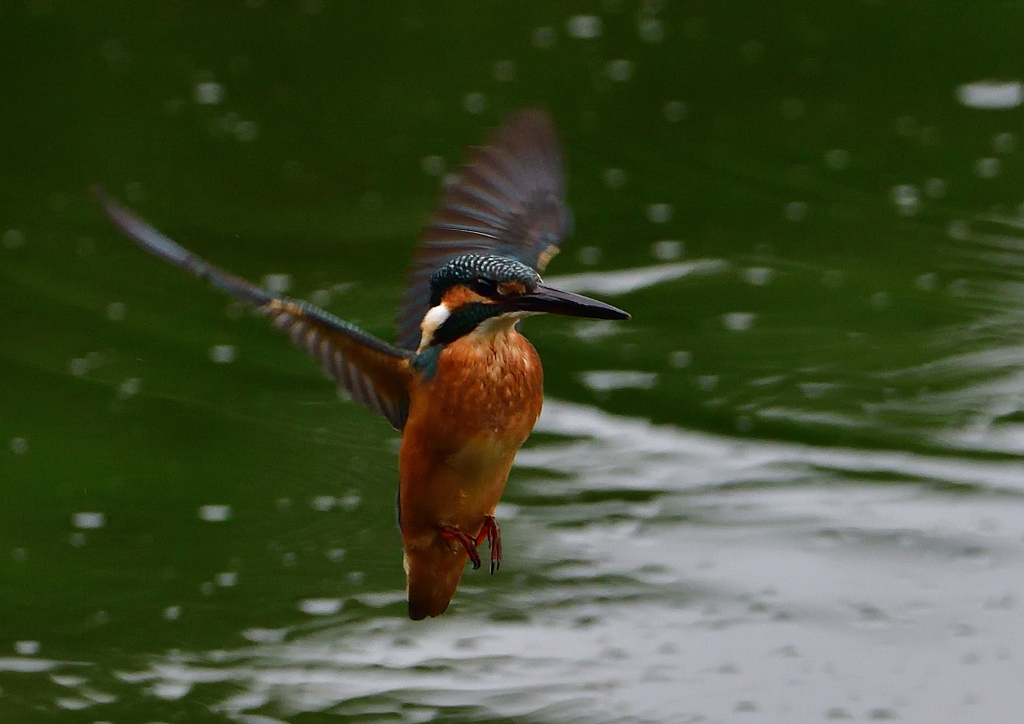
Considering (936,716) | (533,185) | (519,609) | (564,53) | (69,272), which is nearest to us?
(533,185)

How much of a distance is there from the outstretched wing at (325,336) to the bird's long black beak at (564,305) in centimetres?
20

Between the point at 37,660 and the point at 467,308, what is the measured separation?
4.82 ft

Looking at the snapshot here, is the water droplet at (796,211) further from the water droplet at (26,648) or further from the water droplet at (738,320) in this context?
the water droplet at (26,648)

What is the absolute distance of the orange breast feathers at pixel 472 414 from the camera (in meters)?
2.10

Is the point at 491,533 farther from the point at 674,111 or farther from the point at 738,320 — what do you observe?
the point at 674,111

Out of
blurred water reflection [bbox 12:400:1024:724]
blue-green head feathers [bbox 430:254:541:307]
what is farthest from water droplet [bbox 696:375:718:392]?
blue-green head feathers [bbox 430:254:541:307]

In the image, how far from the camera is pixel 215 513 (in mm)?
3592

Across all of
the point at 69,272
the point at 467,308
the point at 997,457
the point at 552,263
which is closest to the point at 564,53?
the point at 552,263

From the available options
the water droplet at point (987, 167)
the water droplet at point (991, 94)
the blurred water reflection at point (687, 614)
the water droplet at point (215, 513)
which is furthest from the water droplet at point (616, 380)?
the water droplet at point (991, 94)

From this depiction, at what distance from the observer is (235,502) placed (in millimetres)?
3629

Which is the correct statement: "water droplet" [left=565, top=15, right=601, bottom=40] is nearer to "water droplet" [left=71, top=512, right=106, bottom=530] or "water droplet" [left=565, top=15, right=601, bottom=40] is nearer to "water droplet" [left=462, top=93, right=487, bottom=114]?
"water droplet" [left=462, top=93, right=487, bottom=114]

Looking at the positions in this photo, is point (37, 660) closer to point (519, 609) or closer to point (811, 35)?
point (519, 609)

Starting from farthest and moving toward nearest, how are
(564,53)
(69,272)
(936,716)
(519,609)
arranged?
(564,53), (69,272), (519,609), (936,716)

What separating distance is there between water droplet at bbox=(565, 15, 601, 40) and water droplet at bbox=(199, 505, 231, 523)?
2406mm
